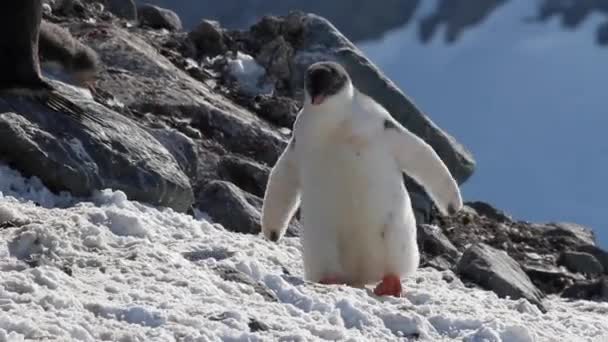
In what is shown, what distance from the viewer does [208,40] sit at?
1223 centimetres

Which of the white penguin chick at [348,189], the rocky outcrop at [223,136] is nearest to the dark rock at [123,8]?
the rocky outcrop at [223,136]

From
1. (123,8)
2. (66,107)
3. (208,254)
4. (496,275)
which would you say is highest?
(123,8)

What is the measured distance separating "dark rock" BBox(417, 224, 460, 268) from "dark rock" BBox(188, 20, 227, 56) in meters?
3.21

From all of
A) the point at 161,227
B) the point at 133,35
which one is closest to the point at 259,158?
the point at 133,35

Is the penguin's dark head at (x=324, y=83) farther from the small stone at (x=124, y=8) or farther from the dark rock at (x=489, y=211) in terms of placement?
the small stone at (x=124, y=8)

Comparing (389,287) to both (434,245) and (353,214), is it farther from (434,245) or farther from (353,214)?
(434,245)

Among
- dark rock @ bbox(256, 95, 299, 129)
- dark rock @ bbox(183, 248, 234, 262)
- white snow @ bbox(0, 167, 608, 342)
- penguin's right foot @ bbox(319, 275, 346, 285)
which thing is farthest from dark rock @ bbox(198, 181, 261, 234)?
dark rock @ bbox(256, 95, 299, 129)

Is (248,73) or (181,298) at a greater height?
(248,73)

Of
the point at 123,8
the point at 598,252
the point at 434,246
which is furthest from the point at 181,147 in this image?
the point at 123,8

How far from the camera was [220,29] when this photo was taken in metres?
12.7

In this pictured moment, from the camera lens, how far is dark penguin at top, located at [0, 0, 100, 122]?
314 inches

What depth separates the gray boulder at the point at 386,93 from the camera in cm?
1112

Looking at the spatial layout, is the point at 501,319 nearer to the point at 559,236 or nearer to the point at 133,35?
the point at 559,236

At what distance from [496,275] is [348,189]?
5.17 ft
